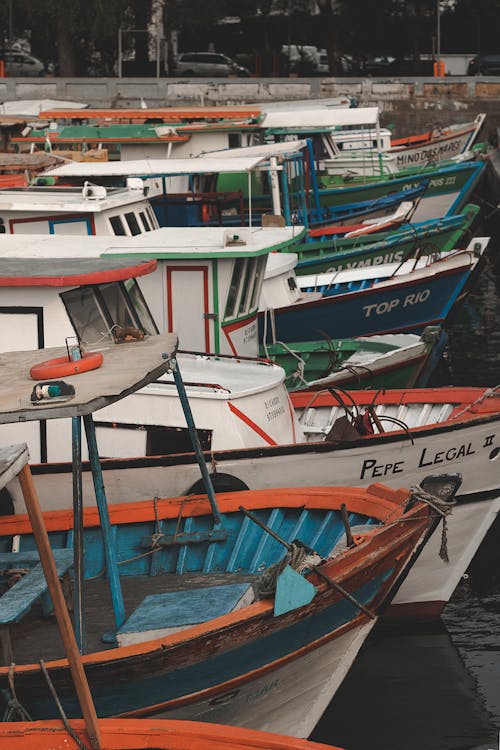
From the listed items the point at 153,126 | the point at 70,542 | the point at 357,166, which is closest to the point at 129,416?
the point at 70,542

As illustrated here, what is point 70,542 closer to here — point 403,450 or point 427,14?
point 403,450

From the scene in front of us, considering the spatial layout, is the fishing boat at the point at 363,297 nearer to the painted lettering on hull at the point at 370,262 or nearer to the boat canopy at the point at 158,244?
the painted lettering on hull at the point at 370,262

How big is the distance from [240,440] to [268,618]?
3198 millimetres

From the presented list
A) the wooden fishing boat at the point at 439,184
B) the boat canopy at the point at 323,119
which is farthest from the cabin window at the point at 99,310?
the wooden fishing boat at the point at 439,184

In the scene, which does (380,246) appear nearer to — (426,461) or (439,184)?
(439,184)

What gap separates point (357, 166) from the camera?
A: 2877 centimetres

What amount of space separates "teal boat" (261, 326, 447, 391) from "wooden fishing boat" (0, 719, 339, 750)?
7.36 metres

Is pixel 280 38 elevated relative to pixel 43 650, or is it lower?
elevated

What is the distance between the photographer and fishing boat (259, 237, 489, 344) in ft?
55.3

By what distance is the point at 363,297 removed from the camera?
56.9ft

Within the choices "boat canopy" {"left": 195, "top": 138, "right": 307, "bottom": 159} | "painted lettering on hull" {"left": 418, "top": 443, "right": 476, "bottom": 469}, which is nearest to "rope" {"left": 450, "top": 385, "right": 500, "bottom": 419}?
"painted lettering on hull" {"left": 418, "top": 443, "right": 476, "bottom": 469}

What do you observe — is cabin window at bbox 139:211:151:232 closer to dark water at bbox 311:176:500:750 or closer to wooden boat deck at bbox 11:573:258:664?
dark water at bbox 311:176:500:750

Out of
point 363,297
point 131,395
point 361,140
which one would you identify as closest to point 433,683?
point 131,395

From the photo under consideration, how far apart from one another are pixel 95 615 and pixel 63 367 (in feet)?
6.74
